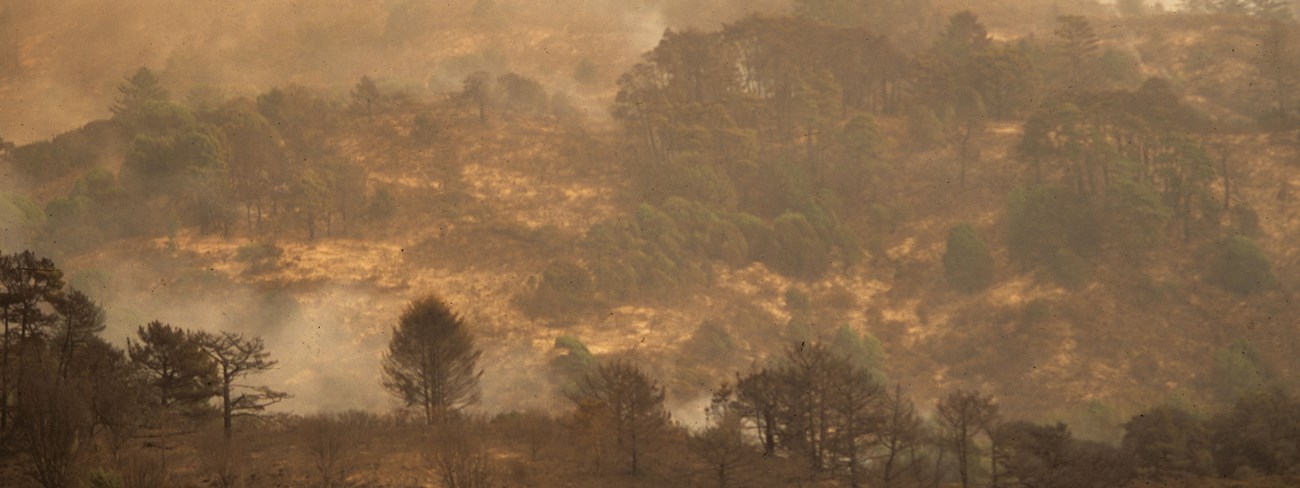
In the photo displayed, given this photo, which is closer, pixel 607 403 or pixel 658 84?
pixel 607 403

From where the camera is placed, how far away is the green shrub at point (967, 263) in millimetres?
81750

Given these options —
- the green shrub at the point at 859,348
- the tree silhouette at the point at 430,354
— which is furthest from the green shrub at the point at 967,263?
the tree silhouette at the point at 430,354

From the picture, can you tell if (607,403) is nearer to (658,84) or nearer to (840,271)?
(840,271)

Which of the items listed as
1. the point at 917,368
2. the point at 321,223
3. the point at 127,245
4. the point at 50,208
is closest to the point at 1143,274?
the point at 917,368

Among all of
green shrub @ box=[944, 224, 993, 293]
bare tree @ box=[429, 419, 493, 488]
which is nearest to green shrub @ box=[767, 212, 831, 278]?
green shrub @ box=[944, 224, 993, 293]

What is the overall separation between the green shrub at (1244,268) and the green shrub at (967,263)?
592 inches

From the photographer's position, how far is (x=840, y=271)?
86.6 meters

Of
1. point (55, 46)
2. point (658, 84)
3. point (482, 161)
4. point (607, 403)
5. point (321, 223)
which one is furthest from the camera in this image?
point (55, 46)

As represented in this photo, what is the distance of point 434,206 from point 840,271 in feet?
103

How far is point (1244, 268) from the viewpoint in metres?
74.9

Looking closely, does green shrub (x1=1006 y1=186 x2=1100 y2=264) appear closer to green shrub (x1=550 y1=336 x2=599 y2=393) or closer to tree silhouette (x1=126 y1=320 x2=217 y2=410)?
green shrub (x1=550 y1=336 x2=599 y2=393)

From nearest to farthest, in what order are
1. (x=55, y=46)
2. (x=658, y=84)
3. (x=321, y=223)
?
(x=321, y=223) → (x=658, y=84) → (x=55, y=46)

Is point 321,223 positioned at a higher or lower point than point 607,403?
higher

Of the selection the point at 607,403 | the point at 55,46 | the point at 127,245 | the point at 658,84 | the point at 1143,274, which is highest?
the point at 55,46
